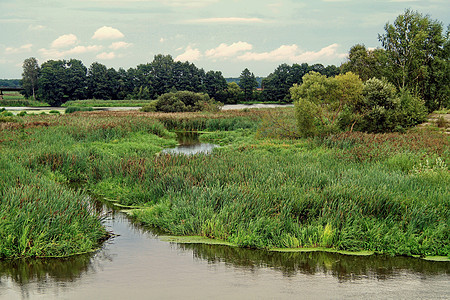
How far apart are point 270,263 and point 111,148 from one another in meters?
14.6

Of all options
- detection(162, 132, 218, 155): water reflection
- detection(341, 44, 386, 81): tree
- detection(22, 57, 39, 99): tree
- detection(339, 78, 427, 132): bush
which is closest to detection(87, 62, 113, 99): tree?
detection(22, 57, 39, 99): tree

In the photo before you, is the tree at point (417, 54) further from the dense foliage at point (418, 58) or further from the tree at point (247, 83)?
the tree at point (247, 83)

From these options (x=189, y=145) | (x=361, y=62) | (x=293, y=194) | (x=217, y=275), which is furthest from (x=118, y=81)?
(x=217, y=275)

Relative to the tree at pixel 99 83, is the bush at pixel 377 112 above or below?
below

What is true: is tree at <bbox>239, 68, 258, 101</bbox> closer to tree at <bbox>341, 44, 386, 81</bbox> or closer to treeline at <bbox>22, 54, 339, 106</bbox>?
treeline at <bbox>22, 54, 339, 106</bbox>

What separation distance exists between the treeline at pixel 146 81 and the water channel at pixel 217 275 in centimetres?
8383

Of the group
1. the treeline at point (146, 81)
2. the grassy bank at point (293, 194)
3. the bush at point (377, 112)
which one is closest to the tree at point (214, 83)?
the treeline at point (146, 81)

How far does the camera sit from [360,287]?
667cm

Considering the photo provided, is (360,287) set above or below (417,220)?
below

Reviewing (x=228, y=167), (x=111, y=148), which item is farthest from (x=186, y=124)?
(x=228, y=167)

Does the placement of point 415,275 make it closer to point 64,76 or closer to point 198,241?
point 198,241

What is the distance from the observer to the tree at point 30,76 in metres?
99.0

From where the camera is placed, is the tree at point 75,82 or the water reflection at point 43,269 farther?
the tree at point 75,82

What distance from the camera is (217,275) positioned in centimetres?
→ 715
